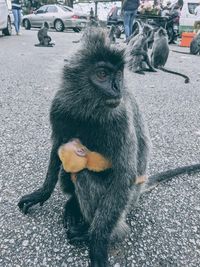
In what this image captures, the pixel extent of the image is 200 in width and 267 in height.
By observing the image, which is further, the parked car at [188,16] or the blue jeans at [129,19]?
the parked car at [188,16]

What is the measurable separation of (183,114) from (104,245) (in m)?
3.30

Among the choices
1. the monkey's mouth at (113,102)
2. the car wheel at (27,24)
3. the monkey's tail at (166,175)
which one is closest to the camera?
the monkey's mouth at (113,102)

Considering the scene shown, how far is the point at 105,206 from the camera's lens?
1774 millimetres

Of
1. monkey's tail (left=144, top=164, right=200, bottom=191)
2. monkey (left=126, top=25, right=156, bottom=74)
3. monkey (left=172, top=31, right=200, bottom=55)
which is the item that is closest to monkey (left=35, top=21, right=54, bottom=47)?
monkey (left=126, top=25, right=156, bottom=74)

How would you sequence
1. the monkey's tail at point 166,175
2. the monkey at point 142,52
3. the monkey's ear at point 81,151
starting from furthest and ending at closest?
the monkey at point 142,52 → the monkey's tail at point 166,175 → the monkey's ear at point 81,151

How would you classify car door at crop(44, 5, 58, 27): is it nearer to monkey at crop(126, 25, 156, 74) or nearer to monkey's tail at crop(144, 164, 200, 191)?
monkey at crop(126, 25, 156, 74)

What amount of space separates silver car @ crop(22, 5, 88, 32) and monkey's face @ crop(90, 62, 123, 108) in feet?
52.5

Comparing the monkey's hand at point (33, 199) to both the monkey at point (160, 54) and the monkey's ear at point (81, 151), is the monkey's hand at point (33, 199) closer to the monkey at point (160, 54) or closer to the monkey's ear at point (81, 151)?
the monkey's ear at point (81, 151)

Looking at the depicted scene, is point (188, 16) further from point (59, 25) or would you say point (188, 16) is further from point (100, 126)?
point (100, 126)

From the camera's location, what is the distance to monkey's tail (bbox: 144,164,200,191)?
8.39 feet

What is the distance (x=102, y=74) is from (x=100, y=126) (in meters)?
0.26

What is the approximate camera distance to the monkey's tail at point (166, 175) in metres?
2.56

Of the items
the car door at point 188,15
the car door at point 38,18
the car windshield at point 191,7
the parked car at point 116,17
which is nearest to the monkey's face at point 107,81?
the car door at point 188,15

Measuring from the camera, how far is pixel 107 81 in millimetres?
1724
